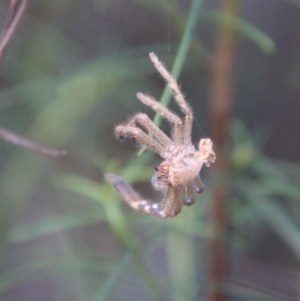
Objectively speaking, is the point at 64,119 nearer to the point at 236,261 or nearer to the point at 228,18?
the point at 228,18

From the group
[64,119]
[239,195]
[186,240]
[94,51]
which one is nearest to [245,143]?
[239,195]

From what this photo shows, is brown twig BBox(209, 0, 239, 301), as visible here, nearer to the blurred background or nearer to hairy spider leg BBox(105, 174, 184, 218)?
the blurred background

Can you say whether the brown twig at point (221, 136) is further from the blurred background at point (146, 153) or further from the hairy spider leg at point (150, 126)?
the hairy spider leg at point (150, 126)

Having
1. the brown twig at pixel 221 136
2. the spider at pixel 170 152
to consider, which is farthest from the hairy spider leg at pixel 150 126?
the brown twig at pixel 221 136

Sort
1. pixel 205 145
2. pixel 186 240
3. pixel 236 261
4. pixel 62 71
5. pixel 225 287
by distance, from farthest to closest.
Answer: pixel 236 261 → pixel 62 71 → pixel 186 240 → pixel 225 287 → pixel 205 145

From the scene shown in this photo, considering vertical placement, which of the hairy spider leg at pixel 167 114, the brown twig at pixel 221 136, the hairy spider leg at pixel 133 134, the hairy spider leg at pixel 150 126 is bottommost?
the hairy spider leg at pixel 133 134

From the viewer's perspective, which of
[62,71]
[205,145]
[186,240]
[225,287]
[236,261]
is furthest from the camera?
[236,261]

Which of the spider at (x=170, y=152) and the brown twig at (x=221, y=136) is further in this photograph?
the brown twig at (x=221, y=136)
